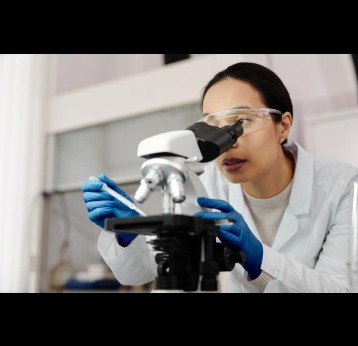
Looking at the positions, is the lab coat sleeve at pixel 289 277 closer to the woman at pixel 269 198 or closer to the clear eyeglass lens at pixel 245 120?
the woman at pixel 269 198

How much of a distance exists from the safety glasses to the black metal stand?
0.40 metres

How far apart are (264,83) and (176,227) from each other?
63 centimetres

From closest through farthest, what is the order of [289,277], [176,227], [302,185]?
[176,227] → [289,277] → [302,185]

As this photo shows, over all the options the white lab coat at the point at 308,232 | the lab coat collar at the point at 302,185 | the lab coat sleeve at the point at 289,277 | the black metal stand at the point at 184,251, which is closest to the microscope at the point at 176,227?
the black metal stand at the point at 184,251

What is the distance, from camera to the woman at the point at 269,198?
1002 mm

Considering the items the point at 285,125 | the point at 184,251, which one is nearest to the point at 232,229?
the point at 184,251

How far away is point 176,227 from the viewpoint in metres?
0.67

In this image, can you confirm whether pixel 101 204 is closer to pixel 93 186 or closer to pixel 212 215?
pixel 93 186

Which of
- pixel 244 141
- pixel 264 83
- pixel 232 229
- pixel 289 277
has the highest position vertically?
pixel 264 83

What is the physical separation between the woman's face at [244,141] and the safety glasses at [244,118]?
0.01 m

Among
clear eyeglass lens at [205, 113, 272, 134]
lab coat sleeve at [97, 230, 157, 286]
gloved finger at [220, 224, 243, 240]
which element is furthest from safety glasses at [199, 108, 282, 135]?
lab coat sleeve at [97, 230, 157, 286]
